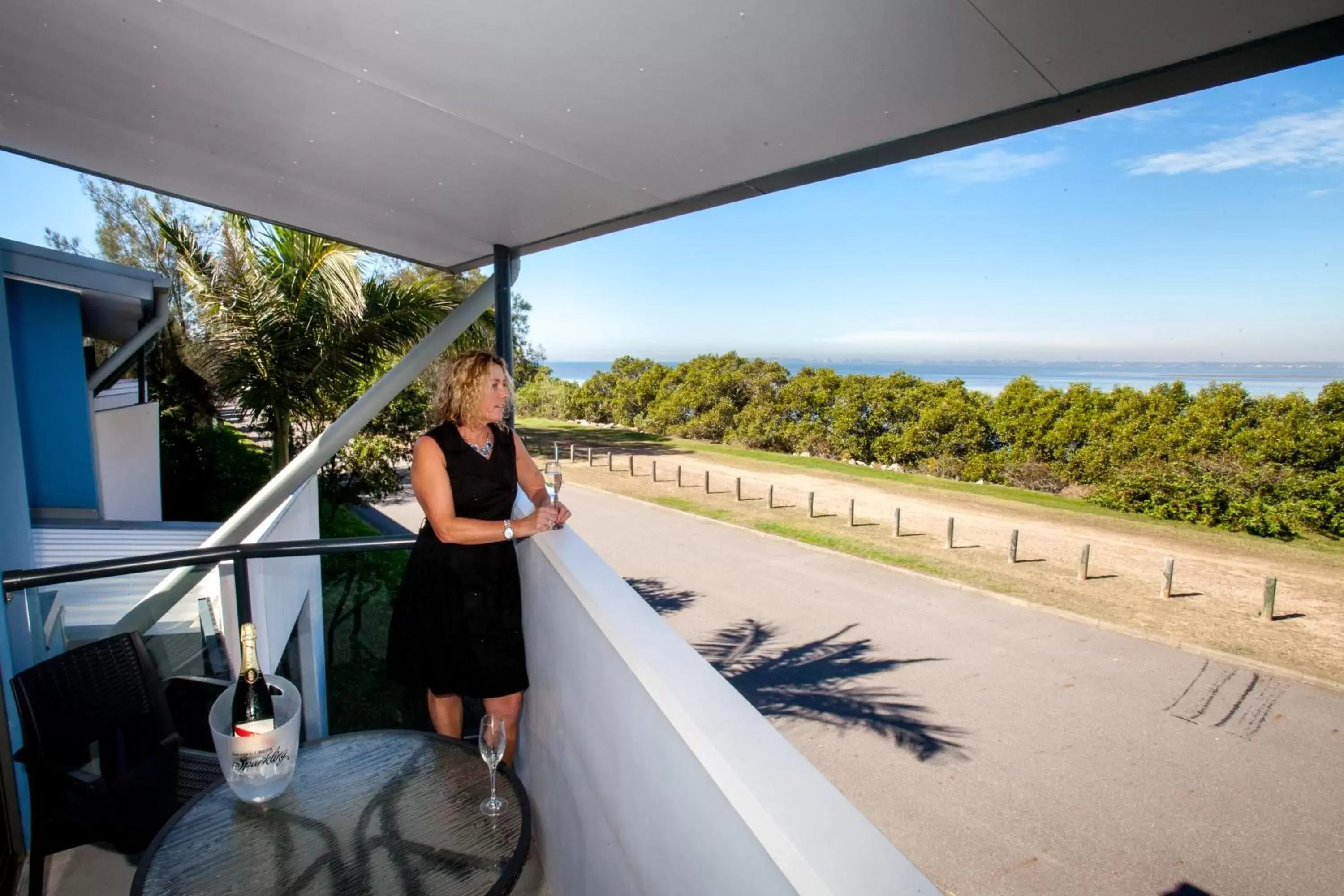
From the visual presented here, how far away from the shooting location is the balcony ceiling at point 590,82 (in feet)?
3.72

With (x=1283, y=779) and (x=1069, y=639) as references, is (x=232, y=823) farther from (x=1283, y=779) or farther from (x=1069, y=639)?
(x=1069, y=639)

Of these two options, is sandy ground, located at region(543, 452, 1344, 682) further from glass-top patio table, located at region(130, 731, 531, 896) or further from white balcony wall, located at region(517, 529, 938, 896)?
glass-top patio table, located at region(130, 731, 531, 896)

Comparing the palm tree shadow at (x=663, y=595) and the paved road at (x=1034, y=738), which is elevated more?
the palm tree shadow at (x=663, y=595)

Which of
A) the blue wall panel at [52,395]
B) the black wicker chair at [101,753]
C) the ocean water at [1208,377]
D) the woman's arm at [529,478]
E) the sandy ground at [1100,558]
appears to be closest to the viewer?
the black wicker chair at [101,753]

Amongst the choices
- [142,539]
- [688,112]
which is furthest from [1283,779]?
[142,539]

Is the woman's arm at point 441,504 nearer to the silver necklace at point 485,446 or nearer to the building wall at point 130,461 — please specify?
the silver necklace at point 485,446

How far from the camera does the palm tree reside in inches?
291

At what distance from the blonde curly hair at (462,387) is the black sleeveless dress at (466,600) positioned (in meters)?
0.06

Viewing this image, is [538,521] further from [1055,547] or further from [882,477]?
[882,477]

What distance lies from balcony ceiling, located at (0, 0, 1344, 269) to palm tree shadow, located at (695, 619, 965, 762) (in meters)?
5.46

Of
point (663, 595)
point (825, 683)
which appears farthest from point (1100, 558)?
point (663, 595)

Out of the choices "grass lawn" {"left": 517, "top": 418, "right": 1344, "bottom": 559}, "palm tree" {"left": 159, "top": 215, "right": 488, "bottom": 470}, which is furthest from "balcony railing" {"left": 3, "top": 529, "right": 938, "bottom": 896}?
"grass lawn" {"left": 517, "top": 418, "right": 1344, "bottom": 559}

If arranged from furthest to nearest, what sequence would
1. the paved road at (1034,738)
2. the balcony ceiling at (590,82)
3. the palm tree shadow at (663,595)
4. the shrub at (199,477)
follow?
the shrub at (199,477) → the palm tree shadow at (663,595) → the paved road at (1034,738) → the balcony ceiling at (590,82)

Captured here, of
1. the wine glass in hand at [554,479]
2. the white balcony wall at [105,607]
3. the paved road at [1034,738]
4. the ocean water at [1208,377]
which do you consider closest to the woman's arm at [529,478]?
the wine glass in hand at [554,479]
